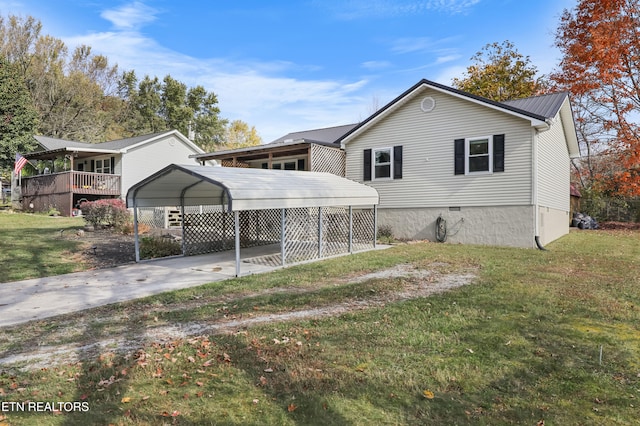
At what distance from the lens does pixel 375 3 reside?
50.0ft

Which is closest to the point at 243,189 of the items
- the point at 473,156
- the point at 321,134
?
the point at 473,156

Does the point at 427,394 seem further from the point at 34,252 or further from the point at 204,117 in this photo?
the point at 204,117

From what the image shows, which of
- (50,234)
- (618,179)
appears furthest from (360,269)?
(618,179)

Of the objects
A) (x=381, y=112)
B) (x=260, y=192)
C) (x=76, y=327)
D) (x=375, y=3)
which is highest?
(x=375, y=3)

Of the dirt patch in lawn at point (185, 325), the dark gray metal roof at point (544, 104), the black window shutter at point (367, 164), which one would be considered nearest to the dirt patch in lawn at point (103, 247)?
the dirt patch in lawn at point (185, 325)

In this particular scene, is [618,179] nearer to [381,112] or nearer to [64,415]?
[381,112]

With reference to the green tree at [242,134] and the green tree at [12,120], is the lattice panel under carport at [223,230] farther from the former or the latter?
the green tree at [242,134]

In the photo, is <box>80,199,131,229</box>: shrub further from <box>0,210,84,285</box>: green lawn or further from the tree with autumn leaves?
the tree with autumn leaves

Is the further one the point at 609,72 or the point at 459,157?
the point at 609,72

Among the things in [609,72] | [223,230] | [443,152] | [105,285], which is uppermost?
[609,72]

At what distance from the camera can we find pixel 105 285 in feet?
23.8

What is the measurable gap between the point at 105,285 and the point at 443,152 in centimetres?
1107

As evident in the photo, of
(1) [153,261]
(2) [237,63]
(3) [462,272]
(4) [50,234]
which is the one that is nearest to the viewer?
(3) [462,272]

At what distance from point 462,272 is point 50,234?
41.6ft
